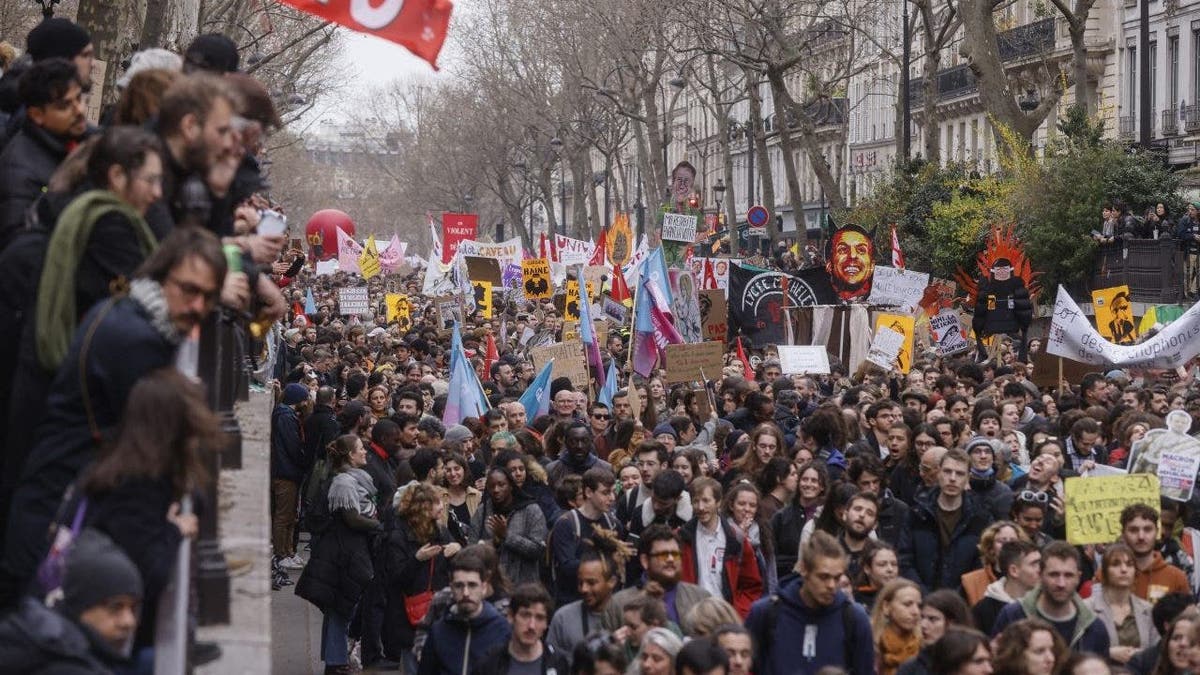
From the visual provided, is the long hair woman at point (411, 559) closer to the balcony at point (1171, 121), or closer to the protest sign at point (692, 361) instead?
the protest sign at point (692, 361)

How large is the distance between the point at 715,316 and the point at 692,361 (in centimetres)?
519

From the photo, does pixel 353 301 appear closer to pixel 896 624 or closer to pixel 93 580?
pixel 896 624

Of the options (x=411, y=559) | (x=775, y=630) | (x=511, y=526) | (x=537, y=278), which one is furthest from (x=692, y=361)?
(x=537, y=278)

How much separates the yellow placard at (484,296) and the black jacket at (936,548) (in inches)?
801

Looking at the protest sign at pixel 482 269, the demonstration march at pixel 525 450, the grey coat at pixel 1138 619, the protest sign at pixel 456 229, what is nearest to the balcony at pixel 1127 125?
the protest sign at pixel 456 229

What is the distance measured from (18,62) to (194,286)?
8.91 ft

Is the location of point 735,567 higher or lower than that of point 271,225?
lower

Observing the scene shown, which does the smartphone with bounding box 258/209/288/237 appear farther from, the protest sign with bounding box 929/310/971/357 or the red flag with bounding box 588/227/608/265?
the red flag with bounding box 588/227/608/265

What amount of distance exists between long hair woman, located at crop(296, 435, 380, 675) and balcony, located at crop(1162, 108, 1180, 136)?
34002 mm

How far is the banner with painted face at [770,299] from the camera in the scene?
23.0m

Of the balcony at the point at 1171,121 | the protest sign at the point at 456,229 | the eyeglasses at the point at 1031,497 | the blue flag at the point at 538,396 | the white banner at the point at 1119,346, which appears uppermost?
the balcony at the point at 1171,121

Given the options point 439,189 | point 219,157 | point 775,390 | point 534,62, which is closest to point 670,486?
point 219,157

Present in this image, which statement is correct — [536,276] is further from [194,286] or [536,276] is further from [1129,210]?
[194,286]

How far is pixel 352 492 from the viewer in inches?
483
